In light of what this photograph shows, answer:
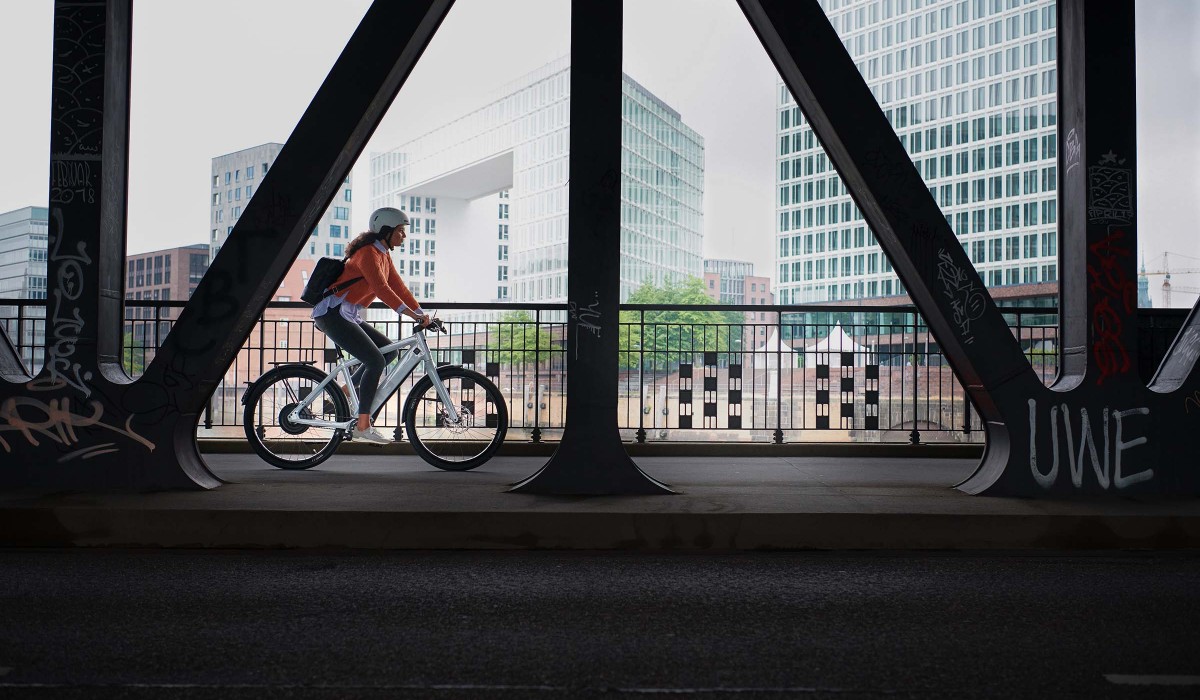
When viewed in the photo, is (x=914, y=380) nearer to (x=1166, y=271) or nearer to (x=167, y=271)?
(x=167, y=271)

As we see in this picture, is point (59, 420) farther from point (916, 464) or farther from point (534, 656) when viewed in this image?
point (916, 464)

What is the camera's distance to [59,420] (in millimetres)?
6121

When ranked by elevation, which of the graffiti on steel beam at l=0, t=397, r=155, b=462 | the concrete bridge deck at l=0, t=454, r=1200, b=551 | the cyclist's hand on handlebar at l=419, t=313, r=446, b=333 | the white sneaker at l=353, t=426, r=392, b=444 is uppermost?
the cyclist's hand on handlebar at l=419, t=313, r=446, b=333

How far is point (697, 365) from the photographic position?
11344 mm

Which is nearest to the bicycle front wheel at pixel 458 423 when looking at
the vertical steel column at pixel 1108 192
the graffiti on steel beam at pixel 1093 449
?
the graffiti on steel beam at pixel 1093 449

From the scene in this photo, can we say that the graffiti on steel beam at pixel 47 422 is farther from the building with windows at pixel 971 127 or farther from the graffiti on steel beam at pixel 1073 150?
the building with windows at pixel 971 127

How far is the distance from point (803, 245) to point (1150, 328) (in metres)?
116

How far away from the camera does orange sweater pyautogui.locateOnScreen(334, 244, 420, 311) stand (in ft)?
25.3

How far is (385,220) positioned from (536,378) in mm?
3549

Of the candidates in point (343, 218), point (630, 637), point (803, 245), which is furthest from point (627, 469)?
point (343, 218)

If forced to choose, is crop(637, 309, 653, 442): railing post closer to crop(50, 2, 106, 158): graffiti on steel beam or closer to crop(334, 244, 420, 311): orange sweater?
crop(334, 244, 420, 311): orange sweater

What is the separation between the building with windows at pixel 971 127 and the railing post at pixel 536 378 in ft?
312

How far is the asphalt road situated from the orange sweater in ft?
9.54

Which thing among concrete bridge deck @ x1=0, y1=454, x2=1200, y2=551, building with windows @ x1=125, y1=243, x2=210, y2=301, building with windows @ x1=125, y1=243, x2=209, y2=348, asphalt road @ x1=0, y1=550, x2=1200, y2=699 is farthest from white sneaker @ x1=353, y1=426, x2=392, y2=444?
building with windows @ x1=125, y1=243, x2=210, y2=301
